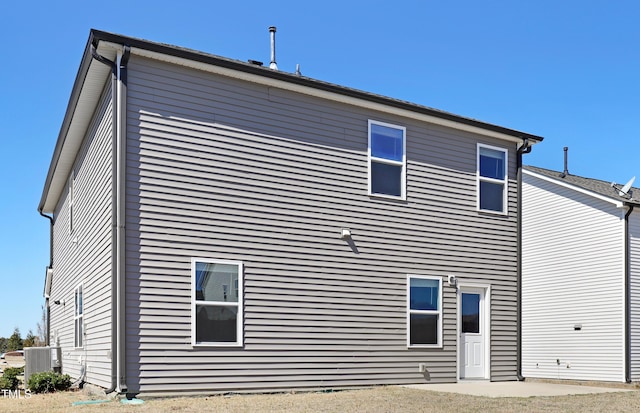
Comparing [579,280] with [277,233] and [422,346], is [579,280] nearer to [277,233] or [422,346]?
[422,346]

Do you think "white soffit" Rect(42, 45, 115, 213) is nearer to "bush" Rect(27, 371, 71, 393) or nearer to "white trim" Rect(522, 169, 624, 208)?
"bush" Rect(27, 371, 71, 393)

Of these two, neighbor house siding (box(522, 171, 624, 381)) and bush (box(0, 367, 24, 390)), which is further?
neighbor house siding (box(522, 171, 624, 381))

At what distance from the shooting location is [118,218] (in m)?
9.03

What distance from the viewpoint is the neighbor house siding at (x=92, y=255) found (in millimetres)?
9758

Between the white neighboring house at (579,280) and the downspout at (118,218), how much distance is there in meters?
13.1

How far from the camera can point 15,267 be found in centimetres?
2794

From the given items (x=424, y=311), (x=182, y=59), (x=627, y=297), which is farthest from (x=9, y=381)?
(x=627, y=297)

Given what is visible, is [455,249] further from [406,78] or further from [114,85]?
[114,85]

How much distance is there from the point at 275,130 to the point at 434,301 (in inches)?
178

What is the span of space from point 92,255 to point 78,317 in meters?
2.13

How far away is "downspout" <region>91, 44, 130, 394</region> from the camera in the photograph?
346 inches

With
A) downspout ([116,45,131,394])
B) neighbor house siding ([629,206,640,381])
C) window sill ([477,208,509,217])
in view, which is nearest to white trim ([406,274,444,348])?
window sill ([477,208,509,217])

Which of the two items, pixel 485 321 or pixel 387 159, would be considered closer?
pixel 387 159

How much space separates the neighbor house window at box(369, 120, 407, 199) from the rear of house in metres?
0.03
